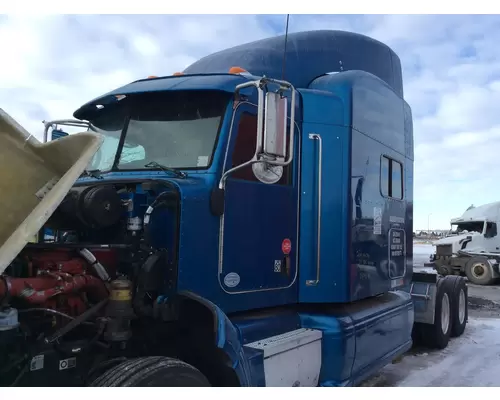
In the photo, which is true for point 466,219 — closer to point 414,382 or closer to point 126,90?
point 414,382

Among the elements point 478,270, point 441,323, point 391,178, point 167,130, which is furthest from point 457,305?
point 478,270

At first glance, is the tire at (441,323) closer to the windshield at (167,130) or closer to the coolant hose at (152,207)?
the windshield at (167,130)

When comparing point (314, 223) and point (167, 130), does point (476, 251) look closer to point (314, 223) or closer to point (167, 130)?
point (314, 223)

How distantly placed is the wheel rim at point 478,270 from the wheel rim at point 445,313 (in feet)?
34.5

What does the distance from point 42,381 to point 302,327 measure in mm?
2167

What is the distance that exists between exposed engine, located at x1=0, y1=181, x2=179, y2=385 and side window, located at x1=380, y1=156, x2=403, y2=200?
2.63m

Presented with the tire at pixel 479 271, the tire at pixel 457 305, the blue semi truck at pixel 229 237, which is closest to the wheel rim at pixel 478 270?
the tire at pixel 479 271

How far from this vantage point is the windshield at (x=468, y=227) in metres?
18.8

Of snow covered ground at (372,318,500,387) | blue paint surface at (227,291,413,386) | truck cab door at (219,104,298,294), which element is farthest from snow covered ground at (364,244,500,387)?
truck cab door at (219,104,298,294)

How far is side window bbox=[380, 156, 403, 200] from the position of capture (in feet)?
16.9

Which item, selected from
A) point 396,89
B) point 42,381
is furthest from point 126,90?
point 396,89

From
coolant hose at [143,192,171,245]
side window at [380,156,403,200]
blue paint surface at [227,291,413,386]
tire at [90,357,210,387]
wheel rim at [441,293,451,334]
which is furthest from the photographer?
wheel rim at [441,293,451,334]

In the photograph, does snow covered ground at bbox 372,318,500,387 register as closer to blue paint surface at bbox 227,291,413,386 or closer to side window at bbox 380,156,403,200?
blue paint surface at bbox 227,291,413,386

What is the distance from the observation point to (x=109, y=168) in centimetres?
395
